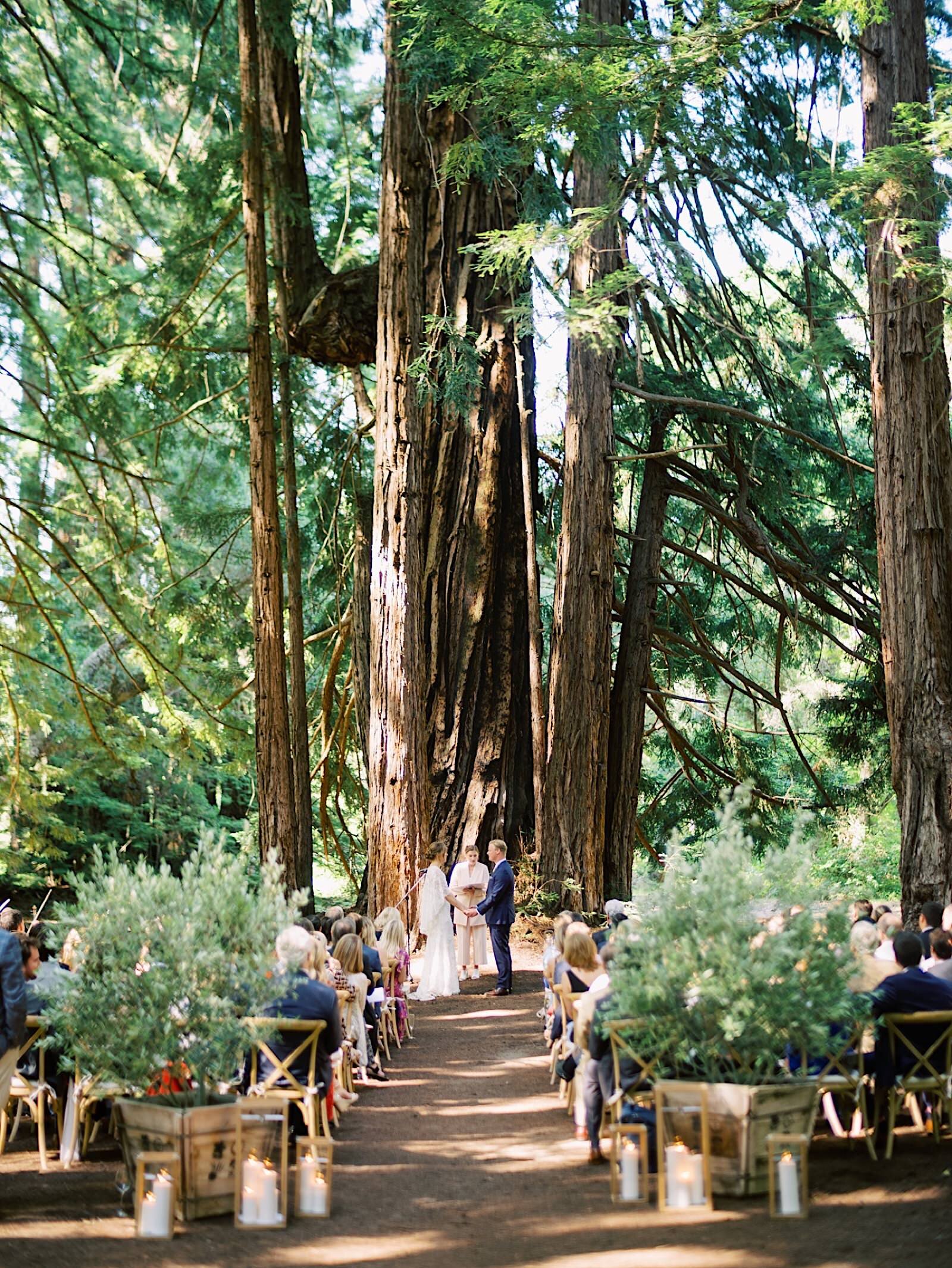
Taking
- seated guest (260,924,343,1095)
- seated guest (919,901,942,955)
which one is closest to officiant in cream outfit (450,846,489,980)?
seated guest (919,901,942,955)

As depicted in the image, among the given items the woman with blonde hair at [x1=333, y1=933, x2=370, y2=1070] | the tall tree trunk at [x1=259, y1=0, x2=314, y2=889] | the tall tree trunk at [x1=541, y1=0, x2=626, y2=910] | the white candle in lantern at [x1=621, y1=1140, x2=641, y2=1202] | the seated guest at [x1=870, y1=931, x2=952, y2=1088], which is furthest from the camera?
the tall tree trunk at [x1=541, y1=0, x2=626, y2=910]

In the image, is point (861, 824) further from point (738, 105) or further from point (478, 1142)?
point (478, 1142)

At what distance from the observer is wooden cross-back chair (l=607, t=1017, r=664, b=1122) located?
6.21m

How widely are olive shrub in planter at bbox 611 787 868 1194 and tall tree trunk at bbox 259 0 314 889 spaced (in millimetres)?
8316

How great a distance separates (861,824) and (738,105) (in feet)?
54.6

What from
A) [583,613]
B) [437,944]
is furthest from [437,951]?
[583,613]

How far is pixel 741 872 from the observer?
6082 millimetres

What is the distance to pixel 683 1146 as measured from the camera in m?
5.84

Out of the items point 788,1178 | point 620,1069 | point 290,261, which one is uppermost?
point 290,261

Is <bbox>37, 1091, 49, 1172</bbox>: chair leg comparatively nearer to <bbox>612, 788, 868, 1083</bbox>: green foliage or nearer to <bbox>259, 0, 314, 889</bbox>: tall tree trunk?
<bbox>612, 788, 868, 1083</bbox>: green foliage

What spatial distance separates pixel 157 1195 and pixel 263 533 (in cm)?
913

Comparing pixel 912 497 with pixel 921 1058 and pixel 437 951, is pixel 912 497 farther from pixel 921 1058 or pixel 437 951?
pixel 437 951

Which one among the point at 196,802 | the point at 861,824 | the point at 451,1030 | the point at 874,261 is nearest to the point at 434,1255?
the point at 451,1030

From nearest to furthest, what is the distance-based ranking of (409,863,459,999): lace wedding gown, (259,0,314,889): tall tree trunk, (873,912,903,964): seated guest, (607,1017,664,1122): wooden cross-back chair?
1. (607,1017,664,1122): wooden cross-back chair
2. (873,912,903,964): seated guest
3. (409,863,459,999): lace wedding gown
4. (259,0,314,889): tall tree trunk
